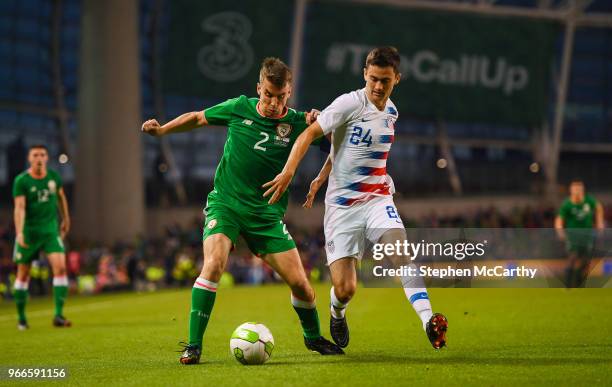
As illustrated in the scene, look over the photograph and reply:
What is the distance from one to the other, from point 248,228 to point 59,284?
19.6ft

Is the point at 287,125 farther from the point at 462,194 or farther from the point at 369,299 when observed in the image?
the point at 462,194

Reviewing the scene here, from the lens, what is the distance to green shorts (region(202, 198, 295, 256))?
7312mm

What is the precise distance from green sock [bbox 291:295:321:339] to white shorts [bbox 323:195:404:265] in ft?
1.44

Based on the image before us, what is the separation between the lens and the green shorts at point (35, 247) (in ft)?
40.5

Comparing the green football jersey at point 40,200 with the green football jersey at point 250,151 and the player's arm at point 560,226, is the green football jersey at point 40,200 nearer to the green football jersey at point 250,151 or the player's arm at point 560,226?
the green football jersey at point 250,151

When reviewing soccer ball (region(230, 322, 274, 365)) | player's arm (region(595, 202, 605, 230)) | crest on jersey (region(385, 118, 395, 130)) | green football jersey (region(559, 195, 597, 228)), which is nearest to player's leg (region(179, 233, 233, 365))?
soccer ball (region(230, 322, 274, 365))

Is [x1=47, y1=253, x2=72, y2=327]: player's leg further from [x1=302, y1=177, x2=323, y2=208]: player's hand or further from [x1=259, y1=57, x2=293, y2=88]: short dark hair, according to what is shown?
[x1=259, y1=57, x2=293, y2=88]: short dark hair

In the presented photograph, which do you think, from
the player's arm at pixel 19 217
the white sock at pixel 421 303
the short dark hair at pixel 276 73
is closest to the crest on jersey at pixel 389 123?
the short dark hair at pixel 276 73

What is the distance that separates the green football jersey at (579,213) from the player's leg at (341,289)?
9.93 meters

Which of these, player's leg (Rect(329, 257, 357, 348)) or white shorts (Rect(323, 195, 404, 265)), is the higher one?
white shorts (Rect(323, 195, 404, 265))

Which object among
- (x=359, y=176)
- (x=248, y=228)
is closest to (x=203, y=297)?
(x=248, y=228)

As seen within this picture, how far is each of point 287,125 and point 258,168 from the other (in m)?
0.43

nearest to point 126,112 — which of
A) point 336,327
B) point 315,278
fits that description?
point 315,278

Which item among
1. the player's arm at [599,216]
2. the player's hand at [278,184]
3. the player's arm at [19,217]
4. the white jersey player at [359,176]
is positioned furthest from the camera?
the player's arm at [599,216]
